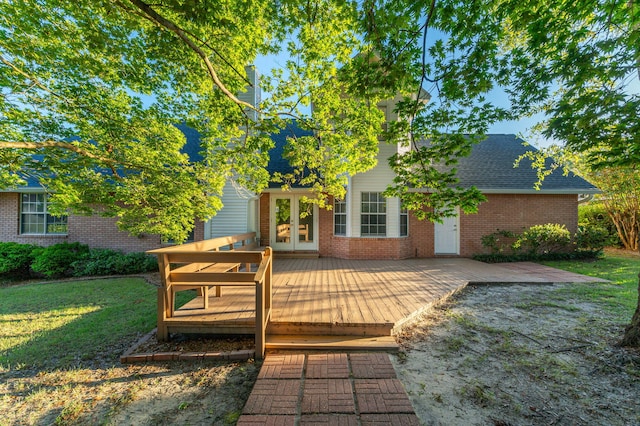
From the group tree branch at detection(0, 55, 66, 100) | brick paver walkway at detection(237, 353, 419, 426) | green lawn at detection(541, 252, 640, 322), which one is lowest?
brick paver walkway at detection(237, 353, 419, 426)

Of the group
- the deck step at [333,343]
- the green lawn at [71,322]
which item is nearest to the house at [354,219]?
the green lawn at [71,322]

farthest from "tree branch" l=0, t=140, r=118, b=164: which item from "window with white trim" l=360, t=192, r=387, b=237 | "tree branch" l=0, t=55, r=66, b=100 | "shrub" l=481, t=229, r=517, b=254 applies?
"shrub" l=481, t=229, r=517, b=254

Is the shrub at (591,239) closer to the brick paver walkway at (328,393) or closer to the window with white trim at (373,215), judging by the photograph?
the window with white trim at (373,215)

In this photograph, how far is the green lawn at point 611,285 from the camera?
4.74 meters

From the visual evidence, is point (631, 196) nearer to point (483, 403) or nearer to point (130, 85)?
point (483, 403)

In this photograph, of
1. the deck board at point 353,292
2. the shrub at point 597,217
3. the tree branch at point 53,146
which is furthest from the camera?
the shrub at point 597,217

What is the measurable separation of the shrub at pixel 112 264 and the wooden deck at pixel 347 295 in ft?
15.7

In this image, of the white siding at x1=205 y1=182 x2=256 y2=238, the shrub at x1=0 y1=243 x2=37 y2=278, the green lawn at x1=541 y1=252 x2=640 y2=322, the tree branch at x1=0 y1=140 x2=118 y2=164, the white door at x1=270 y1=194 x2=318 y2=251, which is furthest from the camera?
the white door at x1=270 y1=194 x2=318 y2=251

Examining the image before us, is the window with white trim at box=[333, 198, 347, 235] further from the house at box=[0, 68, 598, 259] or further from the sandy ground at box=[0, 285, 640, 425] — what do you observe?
the sandy ground at box=[0, 285, 640, 425]

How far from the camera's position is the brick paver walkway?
7.04ft

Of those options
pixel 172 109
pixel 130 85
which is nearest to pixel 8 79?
pixel 130 85

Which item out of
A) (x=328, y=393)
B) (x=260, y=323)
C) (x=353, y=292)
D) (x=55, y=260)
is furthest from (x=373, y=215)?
(x=55, y=260)

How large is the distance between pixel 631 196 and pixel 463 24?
48.0 ft

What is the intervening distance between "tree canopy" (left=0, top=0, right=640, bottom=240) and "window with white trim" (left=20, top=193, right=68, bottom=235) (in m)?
5.91
